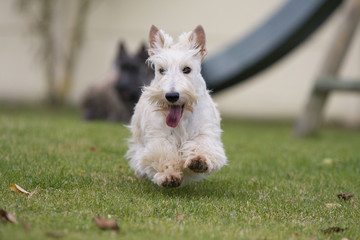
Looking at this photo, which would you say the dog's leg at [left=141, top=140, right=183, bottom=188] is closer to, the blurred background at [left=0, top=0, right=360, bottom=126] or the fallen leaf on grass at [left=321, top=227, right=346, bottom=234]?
the fallen leaf on grass at [left=321, top=227, right=346, bottom=234]

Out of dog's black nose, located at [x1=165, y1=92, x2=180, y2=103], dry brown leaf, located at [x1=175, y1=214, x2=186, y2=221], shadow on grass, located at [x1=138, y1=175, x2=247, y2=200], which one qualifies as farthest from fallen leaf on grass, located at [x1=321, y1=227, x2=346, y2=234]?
dog's black nose, located at [x1=165, y1=92, x2=180, y2=103]

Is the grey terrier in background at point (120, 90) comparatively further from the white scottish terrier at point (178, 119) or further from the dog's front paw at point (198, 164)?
the dog's front paw at point (198, 164)

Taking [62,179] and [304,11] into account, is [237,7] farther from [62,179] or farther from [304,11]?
[62,179]

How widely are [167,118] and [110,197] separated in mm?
708

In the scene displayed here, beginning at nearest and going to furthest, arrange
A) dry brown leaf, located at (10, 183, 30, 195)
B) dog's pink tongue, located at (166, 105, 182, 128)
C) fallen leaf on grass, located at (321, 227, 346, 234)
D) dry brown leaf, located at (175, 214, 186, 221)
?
fallen leaf on grass, located at (321, 227, 346, 234) → dry brown leaf, located at (175, 214, 186, 221) → dry brown leaf, located at (10, 183, 30, 195) → dog's pink tongue, located at (166, 105, 182, 128)

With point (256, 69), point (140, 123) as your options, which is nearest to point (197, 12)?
point (256, 69)

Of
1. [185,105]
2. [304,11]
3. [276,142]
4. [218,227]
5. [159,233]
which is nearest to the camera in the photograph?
[159,233]

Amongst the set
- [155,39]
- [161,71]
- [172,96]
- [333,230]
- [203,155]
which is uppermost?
[155,39]

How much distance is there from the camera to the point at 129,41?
13602mm

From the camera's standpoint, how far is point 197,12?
13.3 m

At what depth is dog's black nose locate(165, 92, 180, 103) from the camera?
3.71 metres

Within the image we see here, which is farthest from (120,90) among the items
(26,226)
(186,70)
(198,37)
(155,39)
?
(26,226)

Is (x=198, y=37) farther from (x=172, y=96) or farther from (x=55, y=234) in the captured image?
(x=55, y=234)

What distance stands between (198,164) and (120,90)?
538cm
